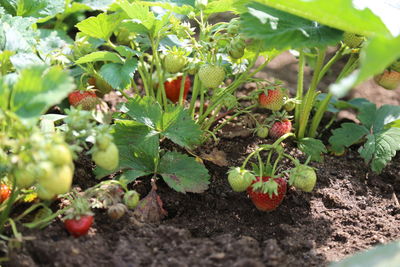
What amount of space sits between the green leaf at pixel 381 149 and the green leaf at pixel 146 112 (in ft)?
2.57

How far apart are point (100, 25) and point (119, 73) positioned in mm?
195

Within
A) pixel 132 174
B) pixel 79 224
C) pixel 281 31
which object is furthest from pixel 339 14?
pixel 79 224

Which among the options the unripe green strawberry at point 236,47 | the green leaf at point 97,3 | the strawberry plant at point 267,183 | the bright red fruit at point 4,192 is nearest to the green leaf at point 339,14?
the unripe green strawberry at point 236,47

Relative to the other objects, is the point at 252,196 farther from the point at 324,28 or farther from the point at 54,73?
the point at 54,73

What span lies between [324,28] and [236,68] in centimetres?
54

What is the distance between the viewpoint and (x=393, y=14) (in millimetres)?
1925

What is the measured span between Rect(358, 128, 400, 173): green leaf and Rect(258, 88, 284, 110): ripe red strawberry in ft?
1.18

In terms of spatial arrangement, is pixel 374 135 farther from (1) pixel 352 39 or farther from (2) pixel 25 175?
(2) pixel 25 175

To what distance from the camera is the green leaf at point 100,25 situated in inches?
82.2

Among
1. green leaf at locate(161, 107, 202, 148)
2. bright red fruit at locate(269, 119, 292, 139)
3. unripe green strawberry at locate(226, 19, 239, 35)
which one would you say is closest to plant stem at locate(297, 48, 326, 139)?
bright red fruit at locate(269, 119, 292, 139)

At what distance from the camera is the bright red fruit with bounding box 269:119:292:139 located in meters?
2.27

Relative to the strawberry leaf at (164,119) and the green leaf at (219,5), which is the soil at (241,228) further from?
the green leaf at (219,5)

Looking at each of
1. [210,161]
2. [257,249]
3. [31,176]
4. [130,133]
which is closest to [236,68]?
[210,161]

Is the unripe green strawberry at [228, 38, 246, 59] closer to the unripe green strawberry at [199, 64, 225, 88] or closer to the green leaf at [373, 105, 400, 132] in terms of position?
the unripe green strawberry at [199, 64, 225, 88]
